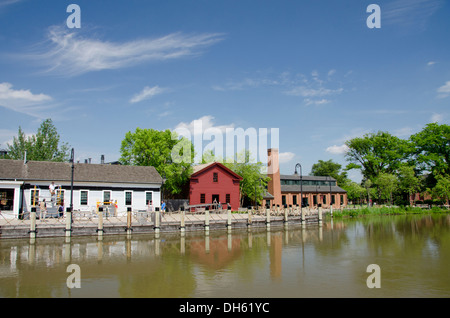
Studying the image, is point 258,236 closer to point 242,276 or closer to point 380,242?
point 380,242

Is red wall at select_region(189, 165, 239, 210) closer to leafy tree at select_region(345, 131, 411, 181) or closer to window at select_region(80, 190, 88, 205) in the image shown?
window at select_region(80, 190, 88, 205)

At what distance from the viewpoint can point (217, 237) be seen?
27.6 metres

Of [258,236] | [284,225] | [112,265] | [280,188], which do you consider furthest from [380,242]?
[280,188]

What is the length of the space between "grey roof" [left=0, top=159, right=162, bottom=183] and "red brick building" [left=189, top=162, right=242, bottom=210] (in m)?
6.08

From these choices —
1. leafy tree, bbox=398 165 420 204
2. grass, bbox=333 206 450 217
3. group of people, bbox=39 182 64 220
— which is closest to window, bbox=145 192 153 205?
group of people, bbox=39 182 64 220

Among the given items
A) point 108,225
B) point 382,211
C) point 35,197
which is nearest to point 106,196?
point 35,197

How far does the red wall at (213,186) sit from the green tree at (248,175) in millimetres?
4468

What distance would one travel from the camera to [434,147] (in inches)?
2635

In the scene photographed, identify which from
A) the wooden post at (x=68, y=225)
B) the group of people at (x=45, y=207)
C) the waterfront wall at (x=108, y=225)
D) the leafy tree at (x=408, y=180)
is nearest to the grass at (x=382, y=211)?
the leafy tree at (x=408, y=180)

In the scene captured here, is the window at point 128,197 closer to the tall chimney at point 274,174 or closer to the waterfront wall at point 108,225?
the waterfront wall at point 108,225

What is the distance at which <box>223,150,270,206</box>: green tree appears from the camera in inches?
2020

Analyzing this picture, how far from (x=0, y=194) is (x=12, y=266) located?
17.1 metres

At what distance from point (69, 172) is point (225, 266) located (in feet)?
80.0

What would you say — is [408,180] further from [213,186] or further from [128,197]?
[128,197]
